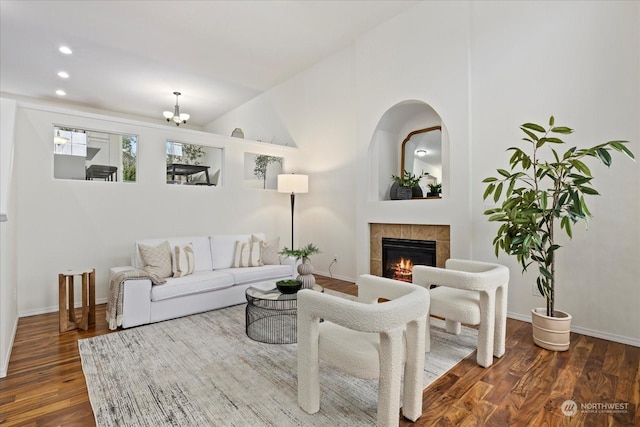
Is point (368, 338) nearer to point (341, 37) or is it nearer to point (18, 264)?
point (18, 264)

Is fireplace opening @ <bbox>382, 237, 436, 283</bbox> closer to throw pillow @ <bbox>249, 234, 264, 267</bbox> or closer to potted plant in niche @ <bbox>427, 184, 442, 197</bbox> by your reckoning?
potted plant in niche @ <bbox>427, 184, 442, 197</bbox>

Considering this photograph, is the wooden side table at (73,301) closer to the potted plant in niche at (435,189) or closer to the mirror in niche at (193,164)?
the mirror in niche at (193,164)

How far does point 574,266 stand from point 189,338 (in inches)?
145

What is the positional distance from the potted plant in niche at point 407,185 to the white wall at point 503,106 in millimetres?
241

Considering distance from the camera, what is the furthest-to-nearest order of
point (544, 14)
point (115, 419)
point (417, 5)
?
point (417, 5) → point (544, 14) → point (115, 419)

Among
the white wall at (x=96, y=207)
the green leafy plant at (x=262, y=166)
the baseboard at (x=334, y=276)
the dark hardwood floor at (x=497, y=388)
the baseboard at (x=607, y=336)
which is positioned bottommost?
the dark hardwood floor at (x=497, y=388)

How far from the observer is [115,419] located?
5.62 feet

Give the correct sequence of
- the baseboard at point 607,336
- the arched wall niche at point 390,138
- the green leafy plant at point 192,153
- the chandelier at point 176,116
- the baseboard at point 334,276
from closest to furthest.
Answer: the baseboard at point 607,336
the arched wall niche at point 390,138
the green leafy plant at point 192,153
the baseboard at point 334,276
the chandelier at point 176,116

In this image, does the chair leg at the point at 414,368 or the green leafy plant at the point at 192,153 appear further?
the green leafy plant at the point at 192,153

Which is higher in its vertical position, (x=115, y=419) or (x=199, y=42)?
(x=199, y=42)

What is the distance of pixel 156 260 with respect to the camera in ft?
11.4

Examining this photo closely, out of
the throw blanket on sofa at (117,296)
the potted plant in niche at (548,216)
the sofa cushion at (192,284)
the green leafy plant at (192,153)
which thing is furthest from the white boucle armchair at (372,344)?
the green leafy plant at (192,153)

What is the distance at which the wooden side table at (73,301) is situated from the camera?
2957 millimetres

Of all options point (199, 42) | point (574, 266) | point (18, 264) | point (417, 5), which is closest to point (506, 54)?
point (417, 5)
